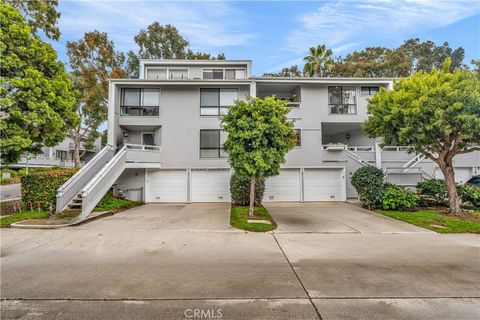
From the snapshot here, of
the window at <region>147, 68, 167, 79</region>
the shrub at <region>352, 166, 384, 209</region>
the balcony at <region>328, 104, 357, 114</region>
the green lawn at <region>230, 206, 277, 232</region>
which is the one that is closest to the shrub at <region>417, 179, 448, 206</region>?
the shrub at <region>352, 166, 384, 209</region>

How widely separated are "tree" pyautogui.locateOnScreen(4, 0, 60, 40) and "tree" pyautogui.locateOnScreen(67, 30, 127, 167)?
3.82 meters

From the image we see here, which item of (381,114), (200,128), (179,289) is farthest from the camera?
(200,128)

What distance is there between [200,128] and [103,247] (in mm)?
9441

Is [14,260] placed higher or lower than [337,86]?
lower

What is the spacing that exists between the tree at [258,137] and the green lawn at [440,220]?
5.51 metres

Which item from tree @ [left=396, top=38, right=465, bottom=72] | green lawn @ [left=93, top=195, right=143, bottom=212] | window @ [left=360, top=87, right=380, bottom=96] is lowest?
green lawn @ [left=93, top=195, right=143, bottom=212]

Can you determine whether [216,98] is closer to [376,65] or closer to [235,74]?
[235,74]

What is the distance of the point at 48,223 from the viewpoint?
8008 millimetres

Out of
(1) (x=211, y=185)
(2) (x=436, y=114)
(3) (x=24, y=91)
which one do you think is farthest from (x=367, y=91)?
(3) (x=24, y=91)

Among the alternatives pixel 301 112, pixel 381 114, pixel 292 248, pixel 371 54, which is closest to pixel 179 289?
pixel 292 248

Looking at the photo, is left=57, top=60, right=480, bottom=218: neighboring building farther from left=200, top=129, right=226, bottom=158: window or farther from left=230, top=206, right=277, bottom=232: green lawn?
left=230, top=206, right=277, bottom=232: green lawn

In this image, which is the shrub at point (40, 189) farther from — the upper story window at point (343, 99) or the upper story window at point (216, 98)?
the upper story window at point (343, 99)

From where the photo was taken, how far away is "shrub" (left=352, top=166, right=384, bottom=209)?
11266 mm

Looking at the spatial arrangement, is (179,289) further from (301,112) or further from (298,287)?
Answer: (301,112)
